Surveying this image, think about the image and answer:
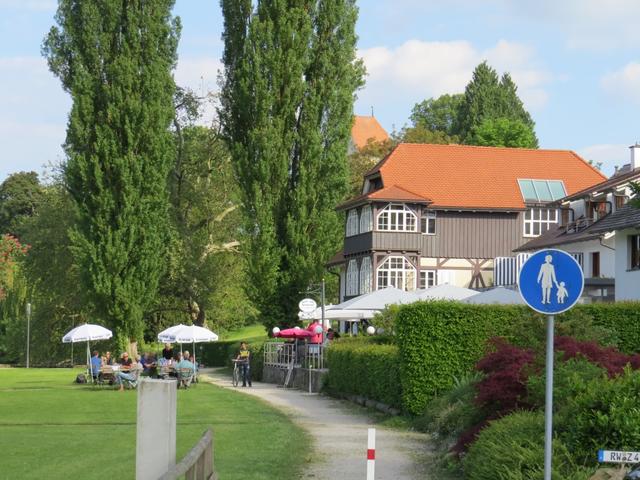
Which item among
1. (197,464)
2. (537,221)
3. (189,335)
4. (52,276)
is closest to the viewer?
(197,464)

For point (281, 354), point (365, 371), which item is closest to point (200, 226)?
point (281, 354)

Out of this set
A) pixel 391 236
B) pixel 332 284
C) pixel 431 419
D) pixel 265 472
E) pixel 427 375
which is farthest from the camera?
pixel 332 284

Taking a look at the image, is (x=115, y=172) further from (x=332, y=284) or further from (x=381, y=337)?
(x=332, y=284)

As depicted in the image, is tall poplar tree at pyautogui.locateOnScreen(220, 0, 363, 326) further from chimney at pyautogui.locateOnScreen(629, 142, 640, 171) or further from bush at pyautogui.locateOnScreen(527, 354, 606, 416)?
bush at pyautogui.locateOnScreen(527, 354, 606, 416)

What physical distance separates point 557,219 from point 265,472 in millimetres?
50704

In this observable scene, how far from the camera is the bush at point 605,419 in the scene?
41.1 ft

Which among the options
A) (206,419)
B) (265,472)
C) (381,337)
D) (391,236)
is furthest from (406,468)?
(391,236)

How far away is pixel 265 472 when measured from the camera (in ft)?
55.1

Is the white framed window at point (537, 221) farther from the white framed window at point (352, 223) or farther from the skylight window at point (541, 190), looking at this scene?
the white framed window at point (352, 223)

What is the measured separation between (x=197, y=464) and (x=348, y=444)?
32.7ft

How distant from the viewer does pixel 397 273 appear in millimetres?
62312

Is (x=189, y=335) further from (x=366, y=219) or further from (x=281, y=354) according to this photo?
(x=366, y=219)

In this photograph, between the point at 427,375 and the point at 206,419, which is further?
the point at 206,419

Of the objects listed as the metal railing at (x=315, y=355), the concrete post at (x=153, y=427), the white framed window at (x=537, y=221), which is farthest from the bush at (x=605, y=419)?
the white framed window at (x=537, y=221)
